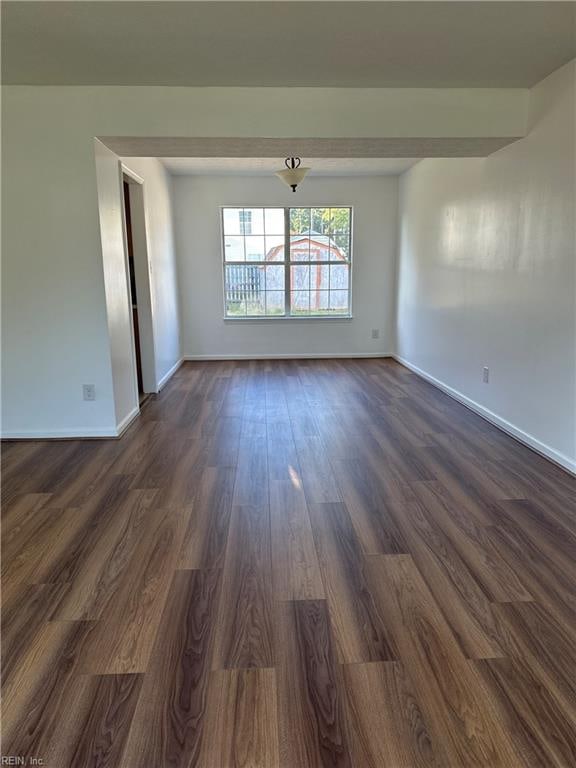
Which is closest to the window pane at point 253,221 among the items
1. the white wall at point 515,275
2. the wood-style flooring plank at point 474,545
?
the white wall at point 515,275

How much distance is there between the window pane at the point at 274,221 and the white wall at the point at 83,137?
11.4 feet

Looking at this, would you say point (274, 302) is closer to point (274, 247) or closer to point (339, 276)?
point (274, 247)

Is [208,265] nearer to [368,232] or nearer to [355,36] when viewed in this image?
[368,232]

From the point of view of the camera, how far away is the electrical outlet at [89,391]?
11.3 ft

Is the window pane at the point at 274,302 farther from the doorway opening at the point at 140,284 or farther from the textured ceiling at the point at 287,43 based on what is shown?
the textured ceiling at the point at 287,43

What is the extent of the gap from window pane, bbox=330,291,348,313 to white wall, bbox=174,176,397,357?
0.15 metres

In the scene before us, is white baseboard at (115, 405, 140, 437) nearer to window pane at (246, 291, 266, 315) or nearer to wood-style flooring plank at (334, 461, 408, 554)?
wood-style flooring plank at (334, 461, 408, 554)

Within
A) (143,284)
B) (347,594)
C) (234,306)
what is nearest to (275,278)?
(234,306)

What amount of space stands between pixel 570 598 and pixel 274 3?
2.83 m

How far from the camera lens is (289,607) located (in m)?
1.66

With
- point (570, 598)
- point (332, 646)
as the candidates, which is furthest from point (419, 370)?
point (332, 646)

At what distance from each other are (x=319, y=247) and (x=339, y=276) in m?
0.52

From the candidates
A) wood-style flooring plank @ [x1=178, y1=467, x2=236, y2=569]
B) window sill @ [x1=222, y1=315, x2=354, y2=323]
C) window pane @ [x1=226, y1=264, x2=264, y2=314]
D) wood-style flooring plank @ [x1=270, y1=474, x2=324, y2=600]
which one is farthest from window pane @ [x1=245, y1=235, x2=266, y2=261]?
wood-style flooring plank @ [x1=270, y1=474, x2=324, y2=600]

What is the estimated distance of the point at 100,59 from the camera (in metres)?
2.63
